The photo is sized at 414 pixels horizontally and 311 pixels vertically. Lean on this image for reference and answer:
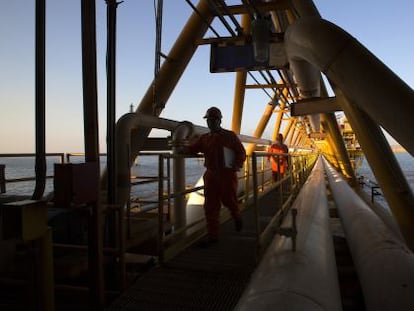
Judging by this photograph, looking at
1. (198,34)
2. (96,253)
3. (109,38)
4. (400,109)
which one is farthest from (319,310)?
(198,34)

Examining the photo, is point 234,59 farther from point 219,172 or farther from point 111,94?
point 111,94

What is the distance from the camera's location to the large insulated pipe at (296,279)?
2088 mm

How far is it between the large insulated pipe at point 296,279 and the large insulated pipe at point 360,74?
3.72 ft

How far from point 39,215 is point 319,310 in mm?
1742

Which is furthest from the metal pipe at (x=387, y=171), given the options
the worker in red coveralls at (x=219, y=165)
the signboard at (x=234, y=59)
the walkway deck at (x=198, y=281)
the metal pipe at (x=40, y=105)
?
the metal pipe at (x=40, y=105)

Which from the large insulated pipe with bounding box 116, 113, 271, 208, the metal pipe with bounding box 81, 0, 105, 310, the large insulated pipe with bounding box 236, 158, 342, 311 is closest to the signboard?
the large insulated pipe with bounding box 116, 113, 271, 208

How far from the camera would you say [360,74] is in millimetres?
2678

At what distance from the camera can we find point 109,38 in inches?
131

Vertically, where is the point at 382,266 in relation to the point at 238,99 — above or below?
below

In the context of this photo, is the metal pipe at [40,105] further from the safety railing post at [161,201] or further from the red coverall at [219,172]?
the red coverall at [219,172]

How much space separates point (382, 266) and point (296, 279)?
3.95 feet

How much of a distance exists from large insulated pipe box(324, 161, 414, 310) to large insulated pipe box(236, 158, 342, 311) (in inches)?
14.8

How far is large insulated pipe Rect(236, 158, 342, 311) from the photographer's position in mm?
2088

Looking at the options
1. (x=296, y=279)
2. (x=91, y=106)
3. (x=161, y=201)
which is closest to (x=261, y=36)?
(x=161, y=201)
